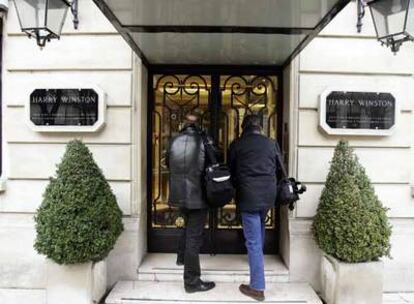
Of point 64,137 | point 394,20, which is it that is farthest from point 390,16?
point 64,137

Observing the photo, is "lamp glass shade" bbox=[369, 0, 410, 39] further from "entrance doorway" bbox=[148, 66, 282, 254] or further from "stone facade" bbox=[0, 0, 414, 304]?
"entrance doorway" bbox=[148, 66, 282, 254]

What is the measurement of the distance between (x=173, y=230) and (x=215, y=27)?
2.78 metres

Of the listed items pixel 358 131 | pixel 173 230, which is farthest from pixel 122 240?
pixel 358 131

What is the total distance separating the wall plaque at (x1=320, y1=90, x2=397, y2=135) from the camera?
16.2 feet

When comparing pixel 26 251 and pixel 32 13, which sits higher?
pixel 32 13

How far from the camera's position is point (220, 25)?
4.07 metres

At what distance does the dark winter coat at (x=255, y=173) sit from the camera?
13.7 ft

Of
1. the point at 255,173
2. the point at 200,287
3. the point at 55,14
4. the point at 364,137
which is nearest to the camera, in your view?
the point at 55,14

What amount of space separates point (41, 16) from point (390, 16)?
3009 millimetres

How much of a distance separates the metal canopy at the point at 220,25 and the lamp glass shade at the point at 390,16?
0.33 m

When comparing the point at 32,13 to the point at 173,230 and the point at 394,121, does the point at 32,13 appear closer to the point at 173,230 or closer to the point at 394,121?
the point at 173,230

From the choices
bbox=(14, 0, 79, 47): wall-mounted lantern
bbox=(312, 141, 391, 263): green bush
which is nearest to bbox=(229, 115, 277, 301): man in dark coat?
bbox=(312, 141, 391, 263): green bush

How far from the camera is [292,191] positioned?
4395mm

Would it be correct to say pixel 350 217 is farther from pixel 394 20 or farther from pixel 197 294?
pixel 394 20
